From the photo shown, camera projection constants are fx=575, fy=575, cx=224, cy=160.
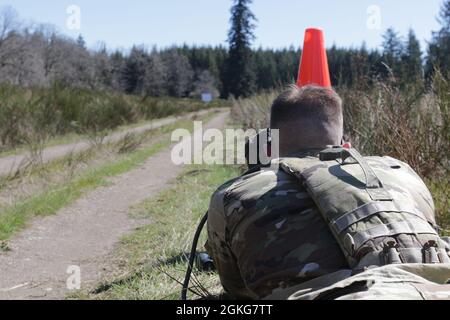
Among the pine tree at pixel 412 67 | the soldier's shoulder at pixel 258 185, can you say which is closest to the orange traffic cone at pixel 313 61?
the pine tree at pixel 412 67

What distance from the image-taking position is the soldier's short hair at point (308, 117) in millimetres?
2279

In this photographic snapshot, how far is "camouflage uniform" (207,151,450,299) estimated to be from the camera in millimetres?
1668

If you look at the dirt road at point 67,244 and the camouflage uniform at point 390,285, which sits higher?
the camouflage uniform at point 390,285

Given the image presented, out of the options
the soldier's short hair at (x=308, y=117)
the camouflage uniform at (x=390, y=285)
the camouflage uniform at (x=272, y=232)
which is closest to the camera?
the camouflage uniform at (x=390, y=285)

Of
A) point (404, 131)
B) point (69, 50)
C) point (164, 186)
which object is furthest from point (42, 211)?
point (69, 50)

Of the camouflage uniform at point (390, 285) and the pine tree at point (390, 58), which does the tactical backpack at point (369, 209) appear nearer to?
the camouflage uniform at point (390, 285)

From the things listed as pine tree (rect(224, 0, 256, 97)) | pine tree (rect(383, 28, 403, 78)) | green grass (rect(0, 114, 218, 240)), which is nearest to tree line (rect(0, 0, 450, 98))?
pine tree (rect(224, 0, 256, 97))

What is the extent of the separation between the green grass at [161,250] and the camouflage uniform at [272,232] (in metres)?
0.87

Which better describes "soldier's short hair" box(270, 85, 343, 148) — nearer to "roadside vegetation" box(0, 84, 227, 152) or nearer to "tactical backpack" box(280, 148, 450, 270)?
"tactical backpack" box(280, 148, 450, 270)

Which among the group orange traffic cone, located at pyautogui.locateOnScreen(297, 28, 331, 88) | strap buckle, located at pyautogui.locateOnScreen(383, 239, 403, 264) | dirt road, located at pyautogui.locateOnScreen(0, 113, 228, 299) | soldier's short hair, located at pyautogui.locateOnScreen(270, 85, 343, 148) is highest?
orange traffic cone, located at pyautogui.locateOnScreen(297, 28, 331, 88)

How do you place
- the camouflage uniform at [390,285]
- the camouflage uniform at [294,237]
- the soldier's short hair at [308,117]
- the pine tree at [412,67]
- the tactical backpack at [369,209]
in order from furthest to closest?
the pine tree at [412,67] < the soldier's short hair at [308,117] < the tactical backpack at [369,209] < the camouflage uniform at [294,237] < the camouflage uniform at [390,285]

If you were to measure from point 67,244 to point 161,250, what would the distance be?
1.17 m

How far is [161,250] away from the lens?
4.67 metres

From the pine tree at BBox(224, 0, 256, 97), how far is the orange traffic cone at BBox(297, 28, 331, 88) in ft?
179
